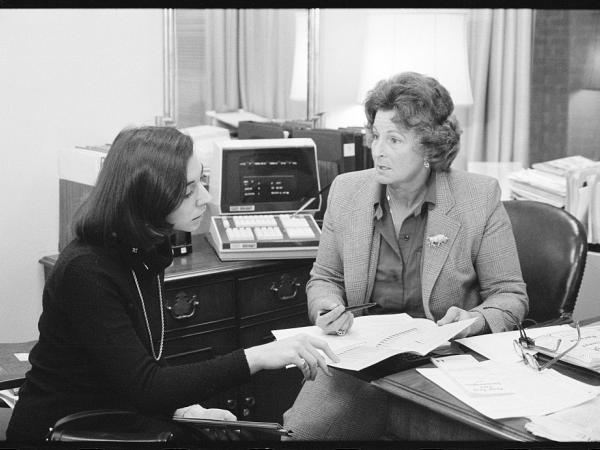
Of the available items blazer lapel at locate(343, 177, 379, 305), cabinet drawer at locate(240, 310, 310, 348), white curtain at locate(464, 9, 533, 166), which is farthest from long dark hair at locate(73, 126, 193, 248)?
white curtain at locate(464, 9, 533, 166)

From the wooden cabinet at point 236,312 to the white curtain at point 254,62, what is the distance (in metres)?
1.63

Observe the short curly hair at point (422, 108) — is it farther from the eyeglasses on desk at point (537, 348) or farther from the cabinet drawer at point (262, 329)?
the cabinet drawer at point (262, 329)

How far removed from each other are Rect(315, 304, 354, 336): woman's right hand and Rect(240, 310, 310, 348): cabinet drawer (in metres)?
0.84

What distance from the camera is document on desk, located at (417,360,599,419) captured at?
1568mm

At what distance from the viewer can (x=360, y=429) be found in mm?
Result: 2076

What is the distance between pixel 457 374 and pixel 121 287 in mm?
707

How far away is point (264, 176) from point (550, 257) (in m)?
1.06

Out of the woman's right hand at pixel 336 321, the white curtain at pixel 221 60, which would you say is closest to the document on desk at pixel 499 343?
the woman's right hand at pixel 336 321

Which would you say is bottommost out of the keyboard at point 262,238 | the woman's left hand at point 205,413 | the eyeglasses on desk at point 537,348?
the woman's left hand at point 205,413

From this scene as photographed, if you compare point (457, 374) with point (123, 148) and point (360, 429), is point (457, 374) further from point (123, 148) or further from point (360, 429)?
point (123, 148)

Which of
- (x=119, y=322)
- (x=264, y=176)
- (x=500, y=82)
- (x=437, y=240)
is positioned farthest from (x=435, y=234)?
(x=500, y=82)

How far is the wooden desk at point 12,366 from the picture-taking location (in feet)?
6.74

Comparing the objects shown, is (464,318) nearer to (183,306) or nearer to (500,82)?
(183,306)

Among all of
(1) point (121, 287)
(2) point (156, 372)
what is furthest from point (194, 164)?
(2) point (156, 372)
